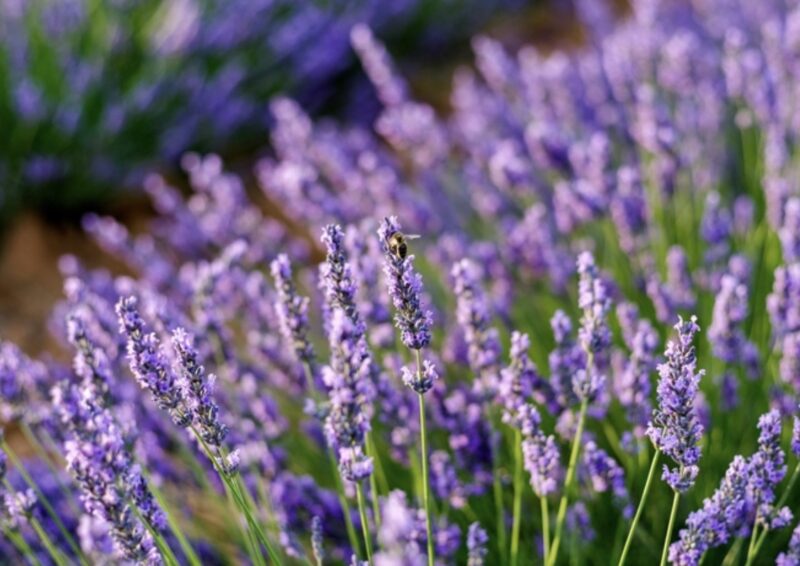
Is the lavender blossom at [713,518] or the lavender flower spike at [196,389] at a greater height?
the lavender flower spike at [196,389]

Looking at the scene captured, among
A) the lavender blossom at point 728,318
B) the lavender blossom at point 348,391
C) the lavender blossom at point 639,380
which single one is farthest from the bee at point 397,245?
the lavender blossom at point 728,318

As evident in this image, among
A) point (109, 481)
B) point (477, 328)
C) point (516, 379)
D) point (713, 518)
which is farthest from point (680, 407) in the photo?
point (109, 481)

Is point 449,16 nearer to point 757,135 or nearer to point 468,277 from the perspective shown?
point 757,135

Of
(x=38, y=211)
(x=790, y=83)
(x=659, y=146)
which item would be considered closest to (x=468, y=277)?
(x=659, y=146)

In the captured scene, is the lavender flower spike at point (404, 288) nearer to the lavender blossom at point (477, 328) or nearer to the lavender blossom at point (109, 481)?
the lavender blossom at point (477, 328)

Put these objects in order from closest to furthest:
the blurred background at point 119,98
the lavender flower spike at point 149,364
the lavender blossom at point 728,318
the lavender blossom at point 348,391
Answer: the lavender blossom at point 348,391
the lavender flower spike at point 149,364
the lavender blossom at point 728,318
the blurred background at point 119,98

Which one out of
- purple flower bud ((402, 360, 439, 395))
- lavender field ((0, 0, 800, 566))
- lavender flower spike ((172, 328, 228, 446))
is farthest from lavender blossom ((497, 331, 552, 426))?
lavender flower spike ((172, 328, 228, 446))
